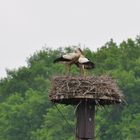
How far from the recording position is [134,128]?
7500cm

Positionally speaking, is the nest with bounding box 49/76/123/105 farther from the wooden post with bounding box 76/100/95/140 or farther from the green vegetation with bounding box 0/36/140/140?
the green vegetation with bounding box 0/36/140/140

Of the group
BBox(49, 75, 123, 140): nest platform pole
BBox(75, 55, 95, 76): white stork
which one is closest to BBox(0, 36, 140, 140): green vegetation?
BBox(75, 55, 95, 76): white stork

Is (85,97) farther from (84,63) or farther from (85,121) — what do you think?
(84,63)

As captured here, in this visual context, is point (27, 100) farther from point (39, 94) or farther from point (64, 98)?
point (64, 98)

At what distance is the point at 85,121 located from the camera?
23625 millimetres

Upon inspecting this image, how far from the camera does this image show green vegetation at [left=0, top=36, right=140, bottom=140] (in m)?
76.4

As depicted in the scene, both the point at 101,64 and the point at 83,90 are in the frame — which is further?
the point at 101,64

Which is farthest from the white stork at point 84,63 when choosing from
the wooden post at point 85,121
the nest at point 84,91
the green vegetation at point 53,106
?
the green vegetation at point 53,106

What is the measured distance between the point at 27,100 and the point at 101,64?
24.3 feet

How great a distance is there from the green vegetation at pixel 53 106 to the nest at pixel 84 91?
4271 cm

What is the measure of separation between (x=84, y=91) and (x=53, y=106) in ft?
181

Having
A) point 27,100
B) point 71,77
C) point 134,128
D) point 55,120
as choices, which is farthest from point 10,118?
point 71,77

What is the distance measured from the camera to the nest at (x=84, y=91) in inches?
935

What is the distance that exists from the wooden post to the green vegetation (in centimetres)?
4367
